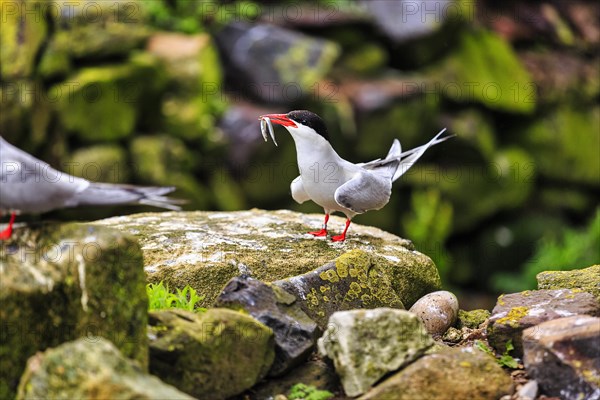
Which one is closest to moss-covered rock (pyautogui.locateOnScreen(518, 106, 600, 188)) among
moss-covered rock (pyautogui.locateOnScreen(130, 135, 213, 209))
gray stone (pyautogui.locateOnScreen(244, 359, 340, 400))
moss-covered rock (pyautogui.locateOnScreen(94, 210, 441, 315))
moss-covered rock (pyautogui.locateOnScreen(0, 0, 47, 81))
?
moss-covered rock (pyautogui.locateOnScreen(130, 135, 213, 209))

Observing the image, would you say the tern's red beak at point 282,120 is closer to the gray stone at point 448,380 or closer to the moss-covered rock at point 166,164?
the gray stone at point 448,380

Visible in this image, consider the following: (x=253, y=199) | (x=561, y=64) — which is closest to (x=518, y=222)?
(x=561, y=64)

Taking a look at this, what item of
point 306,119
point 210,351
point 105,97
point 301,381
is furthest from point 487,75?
point 210,351

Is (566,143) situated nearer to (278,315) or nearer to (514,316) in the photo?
(514,316)

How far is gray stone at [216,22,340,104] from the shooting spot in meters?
11.0

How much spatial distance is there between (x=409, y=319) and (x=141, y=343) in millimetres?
1258

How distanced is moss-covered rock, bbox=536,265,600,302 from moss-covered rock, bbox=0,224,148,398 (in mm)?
2683

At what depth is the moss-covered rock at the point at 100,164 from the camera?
9867 mm

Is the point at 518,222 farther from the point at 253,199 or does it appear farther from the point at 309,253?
the point at 309,253

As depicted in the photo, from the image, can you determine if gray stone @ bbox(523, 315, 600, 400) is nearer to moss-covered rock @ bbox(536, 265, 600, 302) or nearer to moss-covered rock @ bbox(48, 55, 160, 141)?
moss-covered rock @ bbox(536, 265, 600, 302)

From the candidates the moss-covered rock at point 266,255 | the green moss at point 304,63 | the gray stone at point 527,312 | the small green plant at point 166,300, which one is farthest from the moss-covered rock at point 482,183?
the small green plant at point 166,300

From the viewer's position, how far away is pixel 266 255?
5117mm

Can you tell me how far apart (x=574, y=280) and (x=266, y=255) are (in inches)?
77.7

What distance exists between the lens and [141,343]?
332 centimetres
